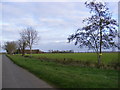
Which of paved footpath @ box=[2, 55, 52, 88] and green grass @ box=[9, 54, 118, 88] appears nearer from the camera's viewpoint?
green grass @ box=[9, 54, 118, 88]

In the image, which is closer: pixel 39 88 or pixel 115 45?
pixel 39 88

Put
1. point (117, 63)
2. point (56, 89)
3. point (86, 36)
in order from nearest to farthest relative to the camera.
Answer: point (56, 89) < point (117, 63) < point (86, 36)

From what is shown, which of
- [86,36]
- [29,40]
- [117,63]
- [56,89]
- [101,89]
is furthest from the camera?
[29,40]

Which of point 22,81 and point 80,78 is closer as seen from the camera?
point 80,78

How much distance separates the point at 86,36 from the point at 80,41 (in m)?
0.92

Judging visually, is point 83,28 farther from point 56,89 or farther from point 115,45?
point 56,89

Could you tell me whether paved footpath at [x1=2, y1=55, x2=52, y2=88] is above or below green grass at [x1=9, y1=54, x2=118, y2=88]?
below

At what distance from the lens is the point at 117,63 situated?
20578 mm

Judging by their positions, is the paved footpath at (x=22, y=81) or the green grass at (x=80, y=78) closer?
the green grass at (x=80, y=78)

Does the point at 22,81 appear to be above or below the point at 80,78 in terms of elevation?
below

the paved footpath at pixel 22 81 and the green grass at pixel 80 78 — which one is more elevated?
the green grass at pixel 80 78

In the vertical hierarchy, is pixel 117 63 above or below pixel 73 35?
below

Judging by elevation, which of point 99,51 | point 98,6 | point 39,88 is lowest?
point 39,88

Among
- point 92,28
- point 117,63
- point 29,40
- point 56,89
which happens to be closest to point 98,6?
point 92,28
